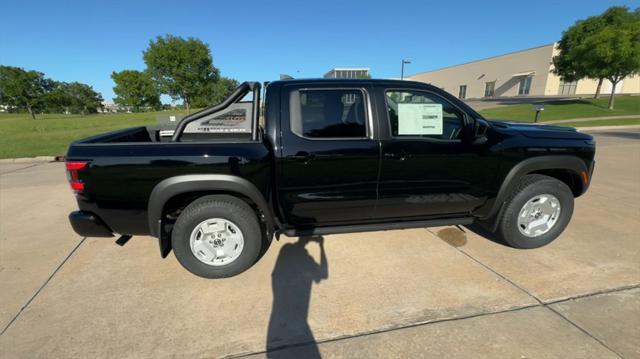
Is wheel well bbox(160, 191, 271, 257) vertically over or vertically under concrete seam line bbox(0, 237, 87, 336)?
over

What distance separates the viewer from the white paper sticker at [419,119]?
2.97m

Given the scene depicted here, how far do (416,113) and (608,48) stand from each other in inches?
1194

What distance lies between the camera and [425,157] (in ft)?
9.75

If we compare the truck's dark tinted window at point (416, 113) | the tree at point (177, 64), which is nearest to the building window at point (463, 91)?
the tree at point (177, 64)

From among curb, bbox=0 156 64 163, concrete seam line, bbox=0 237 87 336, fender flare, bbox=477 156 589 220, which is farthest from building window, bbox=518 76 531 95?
concrete seam line, bbox=0 237 87 336

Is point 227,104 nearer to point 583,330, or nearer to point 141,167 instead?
point 141,167

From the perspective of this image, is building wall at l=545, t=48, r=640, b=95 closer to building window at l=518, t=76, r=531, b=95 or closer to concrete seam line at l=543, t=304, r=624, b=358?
building window at l=518, t=76, r=531, b=95

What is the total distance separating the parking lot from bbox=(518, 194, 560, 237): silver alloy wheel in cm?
23

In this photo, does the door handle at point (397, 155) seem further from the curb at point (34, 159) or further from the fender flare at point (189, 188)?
the curb at point (34, 159)

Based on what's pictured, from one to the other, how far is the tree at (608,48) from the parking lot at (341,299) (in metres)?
28.4

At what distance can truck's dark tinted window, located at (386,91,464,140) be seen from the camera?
2.98 metres

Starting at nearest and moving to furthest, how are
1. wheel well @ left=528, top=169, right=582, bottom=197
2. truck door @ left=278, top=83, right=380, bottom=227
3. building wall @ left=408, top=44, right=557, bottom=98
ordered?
truck door @ left=278, top=83, right=380, bottom=227 → wheel well @ left=528, top=169, right=582, bottom=197 → building wall @ left=408, top=44, right=557, bottom=98

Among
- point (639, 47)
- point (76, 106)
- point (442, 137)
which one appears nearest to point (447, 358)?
point (442, 137)

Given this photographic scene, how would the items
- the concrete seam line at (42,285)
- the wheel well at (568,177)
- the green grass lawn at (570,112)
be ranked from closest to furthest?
1. the concrete seam line at (42,285)
2. the wheel well at (568,177)
3. the green grass lawn at (570,112)
